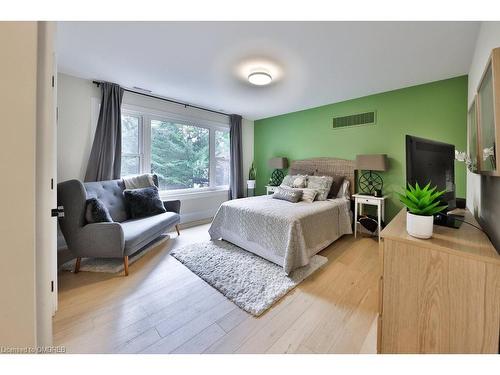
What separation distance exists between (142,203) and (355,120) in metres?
3.72

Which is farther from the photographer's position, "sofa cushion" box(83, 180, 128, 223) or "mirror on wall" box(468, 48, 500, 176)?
"sofa cushion" box(83, 180, 128, 223)

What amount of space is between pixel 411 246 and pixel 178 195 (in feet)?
11.9

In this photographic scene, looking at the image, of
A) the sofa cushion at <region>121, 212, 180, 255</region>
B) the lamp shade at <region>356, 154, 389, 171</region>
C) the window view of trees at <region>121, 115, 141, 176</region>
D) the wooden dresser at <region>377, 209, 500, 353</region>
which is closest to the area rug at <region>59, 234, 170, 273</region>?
the sofa cushion at <region>121, 212, 180, 255</region>

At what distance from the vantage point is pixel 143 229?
90.0 inches

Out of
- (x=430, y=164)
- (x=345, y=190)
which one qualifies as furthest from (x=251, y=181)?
(x=430, y=164)

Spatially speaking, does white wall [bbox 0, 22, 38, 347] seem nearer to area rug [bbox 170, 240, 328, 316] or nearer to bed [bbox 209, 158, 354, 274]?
area rug [bbox 170, 240, 328, 316]

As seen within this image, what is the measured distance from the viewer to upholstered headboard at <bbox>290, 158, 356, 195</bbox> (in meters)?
3.50

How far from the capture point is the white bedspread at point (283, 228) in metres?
2.10

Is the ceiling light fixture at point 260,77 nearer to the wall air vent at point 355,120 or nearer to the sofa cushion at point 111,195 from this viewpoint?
the wall air vent at point 355,120

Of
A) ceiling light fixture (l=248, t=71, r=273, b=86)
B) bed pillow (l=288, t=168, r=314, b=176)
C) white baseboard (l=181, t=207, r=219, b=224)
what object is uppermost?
ceiling light fixture (l=248, t=71, r=273, b=86)

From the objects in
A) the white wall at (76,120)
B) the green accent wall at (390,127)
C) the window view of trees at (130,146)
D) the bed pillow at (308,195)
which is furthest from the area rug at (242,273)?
the green accent wall at (390,127)

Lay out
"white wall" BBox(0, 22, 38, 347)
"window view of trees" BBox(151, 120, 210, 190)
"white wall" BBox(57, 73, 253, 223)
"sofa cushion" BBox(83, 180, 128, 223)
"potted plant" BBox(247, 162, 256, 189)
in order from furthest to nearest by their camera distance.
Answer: "potted plant" BBox(247, 162, 256, 189)
"window view of trees" BBox(151, 120, 210, 190)
"white wall" BBox(57, 73, 253, 223)
"sofa cushion" BBox(83, 180, 128, 223)
"white wall" BBox(0, 22, 38, 347)

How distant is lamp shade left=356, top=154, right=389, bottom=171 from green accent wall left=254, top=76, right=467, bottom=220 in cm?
30
